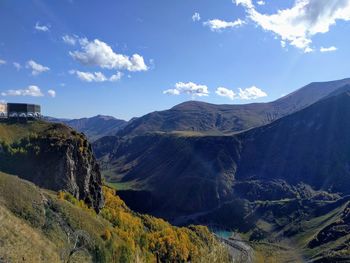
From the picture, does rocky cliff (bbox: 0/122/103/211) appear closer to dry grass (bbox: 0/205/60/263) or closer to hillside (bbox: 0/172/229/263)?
hillside (bbox: 0/172/229/263)

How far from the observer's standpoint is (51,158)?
125750 mm

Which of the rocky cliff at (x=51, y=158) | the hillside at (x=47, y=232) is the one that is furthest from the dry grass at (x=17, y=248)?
the rocky cliff at (x=51, y=158)

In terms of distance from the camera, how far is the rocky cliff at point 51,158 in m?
120

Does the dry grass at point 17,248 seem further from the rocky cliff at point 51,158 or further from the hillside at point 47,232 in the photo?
the rocky cliff at point 51,158

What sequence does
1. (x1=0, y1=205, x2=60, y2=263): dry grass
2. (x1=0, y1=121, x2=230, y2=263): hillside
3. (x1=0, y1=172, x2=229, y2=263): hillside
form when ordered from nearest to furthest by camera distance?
(x1=0, y1=205, x2=60, y2=263): dry grass, (x1=0, y1=172, x2=229, y2=263): hillside, (x1=0, y1=121, x2=230, y2=263): hillside

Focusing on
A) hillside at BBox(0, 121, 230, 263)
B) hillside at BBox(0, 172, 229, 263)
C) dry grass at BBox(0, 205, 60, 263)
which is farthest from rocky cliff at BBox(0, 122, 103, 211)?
dry grass at BBox(0, 205, 60, 263)

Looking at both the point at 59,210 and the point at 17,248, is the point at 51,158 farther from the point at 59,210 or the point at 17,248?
the point at 17,248

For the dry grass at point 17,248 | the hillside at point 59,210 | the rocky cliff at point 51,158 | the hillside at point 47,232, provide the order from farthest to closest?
the rocky cliff at point 51,158
the hillside at point 59,210
the hillside at point 47,232
the dry grass at point 17,248

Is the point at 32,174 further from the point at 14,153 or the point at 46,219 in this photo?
the point at 46,219

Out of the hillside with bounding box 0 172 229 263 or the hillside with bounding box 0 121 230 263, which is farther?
the hillside with bounding box 0 121 230 263

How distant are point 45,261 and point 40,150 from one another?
84.2 metres

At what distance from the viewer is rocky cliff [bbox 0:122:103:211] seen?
120188mm

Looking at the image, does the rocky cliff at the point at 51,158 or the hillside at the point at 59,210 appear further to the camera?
the rocky cliff at the point at 51,158

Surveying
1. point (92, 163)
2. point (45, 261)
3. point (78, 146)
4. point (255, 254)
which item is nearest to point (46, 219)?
point (45, 261)
